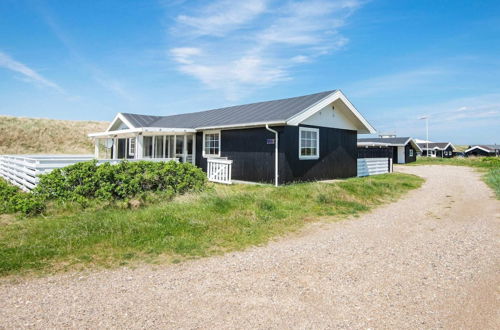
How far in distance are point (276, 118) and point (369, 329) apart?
9.85 metres

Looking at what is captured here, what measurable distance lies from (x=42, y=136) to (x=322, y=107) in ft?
141

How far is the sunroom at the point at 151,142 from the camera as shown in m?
15.5

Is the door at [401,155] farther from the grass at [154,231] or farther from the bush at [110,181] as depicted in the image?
the bush at [110,181]

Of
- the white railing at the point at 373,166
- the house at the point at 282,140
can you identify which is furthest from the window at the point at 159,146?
the white railing at the point at 373,166

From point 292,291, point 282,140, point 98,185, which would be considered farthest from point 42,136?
point 292,291

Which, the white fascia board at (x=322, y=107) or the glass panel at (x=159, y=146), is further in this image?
the glass panel at (x=159, y=146)

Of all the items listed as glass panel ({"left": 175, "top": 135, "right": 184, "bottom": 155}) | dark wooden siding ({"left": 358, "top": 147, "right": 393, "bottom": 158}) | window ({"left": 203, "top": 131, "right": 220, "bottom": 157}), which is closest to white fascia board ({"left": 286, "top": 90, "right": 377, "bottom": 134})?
dark wooden siding ({"left": 358, "top": 147, "right": 393, "bottom": 158})

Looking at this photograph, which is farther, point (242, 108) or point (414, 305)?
point (242, 108)

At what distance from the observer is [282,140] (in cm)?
1198

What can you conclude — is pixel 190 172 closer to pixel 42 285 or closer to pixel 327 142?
pixel 42 285

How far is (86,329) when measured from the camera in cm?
276

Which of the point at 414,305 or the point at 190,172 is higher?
the point at 190,172

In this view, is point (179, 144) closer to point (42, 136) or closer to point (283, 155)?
point (283, 155)

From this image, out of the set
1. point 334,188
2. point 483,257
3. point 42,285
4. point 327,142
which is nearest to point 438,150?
point 327,142
